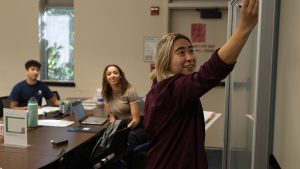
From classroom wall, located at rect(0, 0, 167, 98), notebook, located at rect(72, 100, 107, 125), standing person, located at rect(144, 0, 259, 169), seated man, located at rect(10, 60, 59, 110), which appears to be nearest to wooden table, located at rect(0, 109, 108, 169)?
notebook, located at rect(72, 100, 107, 125)

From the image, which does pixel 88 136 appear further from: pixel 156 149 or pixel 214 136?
pixel 214 136

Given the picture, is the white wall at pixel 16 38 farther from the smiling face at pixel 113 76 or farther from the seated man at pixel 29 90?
the smiling face at pixel 113 76

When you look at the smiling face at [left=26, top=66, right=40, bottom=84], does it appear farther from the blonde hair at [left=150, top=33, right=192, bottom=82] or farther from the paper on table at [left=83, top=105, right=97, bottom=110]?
the blonde hair at [left=150, top=33, right=192, bottom=82]

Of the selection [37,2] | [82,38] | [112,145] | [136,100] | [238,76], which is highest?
[37,2]

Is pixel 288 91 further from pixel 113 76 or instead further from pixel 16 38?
pixel 16 38

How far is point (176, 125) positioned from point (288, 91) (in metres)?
1.96

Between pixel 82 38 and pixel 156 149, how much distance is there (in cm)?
381

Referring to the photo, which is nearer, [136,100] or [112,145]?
[112,145]

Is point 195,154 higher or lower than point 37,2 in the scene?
lower

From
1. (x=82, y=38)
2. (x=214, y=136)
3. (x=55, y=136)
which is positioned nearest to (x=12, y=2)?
(x=82, y=38)

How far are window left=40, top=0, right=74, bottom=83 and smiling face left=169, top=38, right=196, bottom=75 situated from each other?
158 inches

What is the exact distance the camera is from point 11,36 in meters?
4.99

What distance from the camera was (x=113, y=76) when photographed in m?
3.33

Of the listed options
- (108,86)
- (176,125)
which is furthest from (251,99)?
(108,86)
